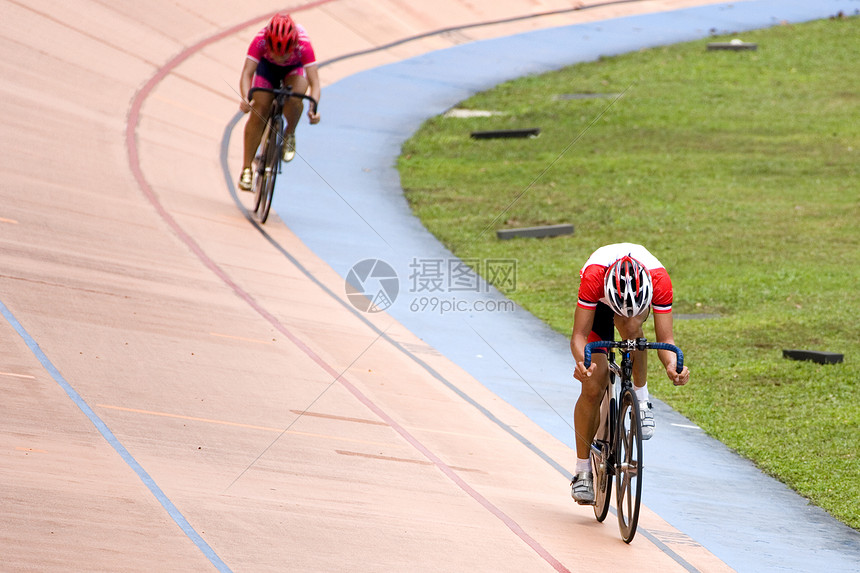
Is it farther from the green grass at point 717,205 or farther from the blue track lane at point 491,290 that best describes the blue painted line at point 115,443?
the green grass at point 717,205

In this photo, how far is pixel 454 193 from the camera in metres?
14.1

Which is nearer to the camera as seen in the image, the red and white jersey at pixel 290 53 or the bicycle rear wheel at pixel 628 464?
the bicycle rear wheel at pixel 628 464

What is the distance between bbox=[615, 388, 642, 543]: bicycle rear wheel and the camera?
505 centimetres

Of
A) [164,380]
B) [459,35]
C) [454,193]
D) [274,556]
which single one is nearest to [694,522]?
[274,556]

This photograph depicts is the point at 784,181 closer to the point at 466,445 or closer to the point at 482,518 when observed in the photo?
the point at 466,445

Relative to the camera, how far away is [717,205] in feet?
45.0

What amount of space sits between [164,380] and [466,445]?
1.86m

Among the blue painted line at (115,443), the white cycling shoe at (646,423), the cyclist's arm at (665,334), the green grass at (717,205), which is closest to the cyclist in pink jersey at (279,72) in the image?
the green grass at (717,205)

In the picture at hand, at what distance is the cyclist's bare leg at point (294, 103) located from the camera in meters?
10.4

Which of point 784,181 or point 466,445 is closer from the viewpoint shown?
point 466,445

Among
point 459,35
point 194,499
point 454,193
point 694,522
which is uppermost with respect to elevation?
point 459,35

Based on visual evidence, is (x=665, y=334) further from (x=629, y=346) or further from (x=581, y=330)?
(x=581, y=330)

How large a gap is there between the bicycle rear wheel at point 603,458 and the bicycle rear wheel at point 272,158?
578cm

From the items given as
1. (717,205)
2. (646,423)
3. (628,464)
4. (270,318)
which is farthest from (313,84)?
(646,423)
